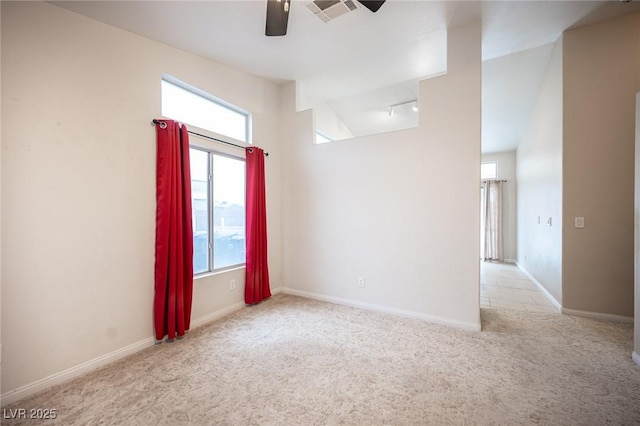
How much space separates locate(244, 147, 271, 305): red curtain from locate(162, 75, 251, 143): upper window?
37cm

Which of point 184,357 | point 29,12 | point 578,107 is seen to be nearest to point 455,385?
point 184,357

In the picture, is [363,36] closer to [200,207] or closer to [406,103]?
[406,103]

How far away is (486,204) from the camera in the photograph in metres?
6.80

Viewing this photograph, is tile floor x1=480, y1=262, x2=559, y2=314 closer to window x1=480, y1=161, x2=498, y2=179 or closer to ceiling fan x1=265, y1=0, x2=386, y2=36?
window x1=480, y1=161, x2=498, y2=179

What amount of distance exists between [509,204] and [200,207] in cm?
738

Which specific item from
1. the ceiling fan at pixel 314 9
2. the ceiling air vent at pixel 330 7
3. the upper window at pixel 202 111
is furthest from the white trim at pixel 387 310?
the ceiling air vent at pixel 330 7

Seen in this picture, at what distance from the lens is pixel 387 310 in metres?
3.09

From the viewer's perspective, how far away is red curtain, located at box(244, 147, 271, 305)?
3.33 m

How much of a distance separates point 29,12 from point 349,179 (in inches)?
120

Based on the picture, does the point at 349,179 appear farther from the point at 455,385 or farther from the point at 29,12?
the point at 29,12

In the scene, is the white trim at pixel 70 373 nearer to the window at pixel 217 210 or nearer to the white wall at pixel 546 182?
the window at pixel 217 210

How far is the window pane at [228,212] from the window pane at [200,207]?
0.33 feet

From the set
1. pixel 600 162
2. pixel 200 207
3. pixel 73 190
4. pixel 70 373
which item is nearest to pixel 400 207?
pixel 600 162

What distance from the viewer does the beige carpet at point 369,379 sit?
1.55 meters
